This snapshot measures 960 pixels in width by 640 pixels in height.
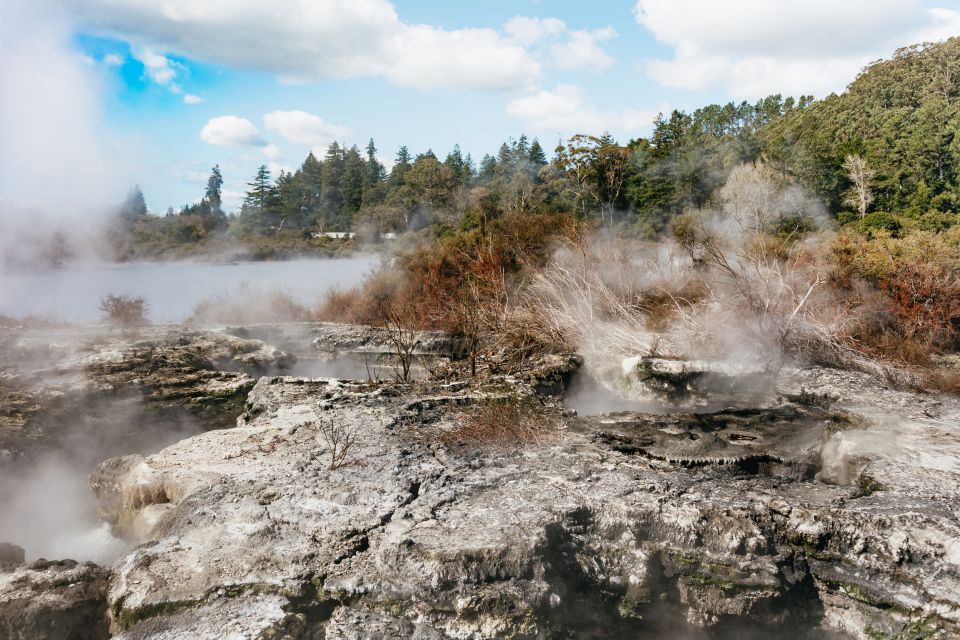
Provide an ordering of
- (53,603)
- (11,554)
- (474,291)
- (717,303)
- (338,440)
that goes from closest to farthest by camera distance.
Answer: (53,603) → (11,554) → (338,440) → (717,303) → (474,291)

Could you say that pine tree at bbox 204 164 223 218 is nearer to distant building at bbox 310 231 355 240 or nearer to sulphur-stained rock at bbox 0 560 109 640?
distant building at bbox 310 231 355 240

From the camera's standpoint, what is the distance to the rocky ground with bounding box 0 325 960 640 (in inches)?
157

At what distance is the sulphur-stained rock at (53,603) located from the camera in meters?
3.94

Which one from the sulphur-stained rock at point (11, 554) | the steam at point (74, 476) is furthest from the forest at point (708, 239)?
the sulphur-stained rock at point (11, 554)

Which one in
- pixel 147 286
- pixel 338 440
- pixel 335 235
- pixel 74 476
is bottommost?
pixel 74 476

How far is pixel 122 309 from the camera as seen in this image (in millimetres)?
13414

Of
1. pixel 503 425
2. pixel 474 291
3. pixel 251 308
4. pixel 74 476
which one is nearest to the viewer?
pixel 503 425

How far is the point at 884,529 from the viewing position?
4.59 meters

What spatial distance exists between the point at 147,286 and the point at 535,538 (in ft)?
55.7

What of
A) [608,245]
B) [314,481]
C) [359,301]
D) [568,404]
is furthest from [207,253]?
[314,481]

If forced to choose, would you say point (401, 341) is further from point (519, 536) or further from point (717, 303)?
point (519, 536)

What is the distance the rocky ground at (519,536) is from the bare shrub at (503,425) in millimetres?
80

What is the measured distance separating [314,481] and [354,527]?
0.90 metres

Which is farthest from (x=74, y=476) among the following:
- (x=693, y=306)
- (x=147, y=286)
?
(x=147, y=286)
